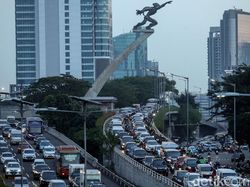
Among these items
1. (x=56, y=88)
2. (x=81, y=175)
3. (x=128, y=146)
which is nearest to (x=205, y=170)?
(x=81, y=175)

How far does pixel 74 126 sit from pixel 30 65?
10485cm

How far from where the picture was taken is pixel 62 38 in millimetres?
184000

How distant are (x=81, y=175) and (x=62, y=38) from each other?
142583 millimetres

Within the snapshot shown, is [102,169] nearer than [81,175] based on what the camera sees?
No

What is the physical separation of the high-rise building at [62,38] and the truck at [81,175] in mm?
133545

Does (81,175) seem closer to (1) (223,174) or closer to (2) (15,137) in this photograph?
(1) (223,174)

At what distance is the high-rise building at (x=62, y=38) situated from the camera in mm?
183250

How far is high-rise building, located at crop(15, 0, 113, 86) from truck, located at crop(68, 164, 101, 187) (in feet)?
438

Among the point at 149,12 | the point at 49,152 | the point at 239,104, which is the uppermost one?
the point at 149,12

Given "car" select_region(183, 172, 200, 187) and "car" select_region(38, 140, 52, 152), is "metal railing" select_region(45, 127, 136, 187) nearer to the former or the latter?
"car" select_region(38, 140, 52, 152)

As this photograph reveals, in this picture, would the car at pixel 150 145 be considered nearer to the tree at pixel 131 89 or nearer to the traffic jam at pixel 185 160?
the traffic jam at pixel 185 160

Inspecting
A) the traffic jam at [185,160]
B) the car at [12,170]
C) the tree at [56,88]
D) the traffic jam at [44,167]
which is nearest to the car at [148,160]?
the traffic jam at [185,160]

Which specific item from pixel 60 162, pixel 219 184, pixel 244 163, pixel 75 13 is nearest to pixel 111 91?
pixel 75 13

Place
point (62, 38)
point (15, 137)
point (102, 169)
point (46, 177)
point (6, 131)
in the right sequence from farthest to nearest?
point (62, 38)
point (6, 131)
point (15, 137)
point (102, 169)
point (46, 177)
